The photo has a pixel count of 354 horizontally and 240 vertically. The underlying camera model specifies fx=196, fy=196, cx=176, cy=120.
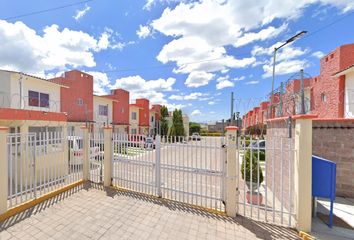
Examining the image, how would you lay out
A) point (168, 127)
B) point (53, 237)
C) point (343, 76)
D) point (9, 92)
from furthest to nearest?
point (168, 127), point (9, 92), point (343, 76), point (53, 237)

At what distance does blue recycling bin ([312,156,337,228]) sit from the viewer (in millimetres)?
A: 4305

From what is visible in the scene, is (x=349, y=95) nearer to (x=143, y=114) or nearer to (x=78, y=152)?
(x=78, y=152)

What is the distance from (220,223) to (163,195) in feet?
6.95

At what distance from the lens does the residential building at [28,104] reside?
889 cm

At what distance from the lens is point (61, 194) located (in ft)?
20.7

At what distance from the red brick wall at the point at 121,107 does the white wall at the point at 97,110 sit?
79 cm

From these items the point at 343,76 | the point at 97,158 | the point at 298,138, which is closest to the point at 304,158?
the point at 298,138

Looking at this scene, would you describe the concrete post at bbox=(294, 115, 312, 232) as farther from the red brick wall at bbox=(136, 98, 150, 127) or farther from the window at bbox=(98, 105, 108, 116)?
the red brick wall at bbox=(136, 98, 150, 127)

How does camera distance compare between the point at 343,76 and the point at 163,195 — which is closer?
the point at 163,195

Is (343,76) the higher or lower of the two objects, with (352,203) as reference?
higher

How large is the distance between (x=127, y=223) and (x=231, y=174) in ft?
9.02

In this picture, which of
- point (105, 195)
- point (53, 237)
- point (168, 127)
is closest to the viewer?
point (53, 237)

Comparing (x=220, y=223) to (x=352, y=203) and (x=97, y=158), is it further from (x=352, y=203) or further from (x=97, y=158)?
(x=97, y=158)

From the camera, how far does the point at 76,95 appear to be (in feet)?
70.2
